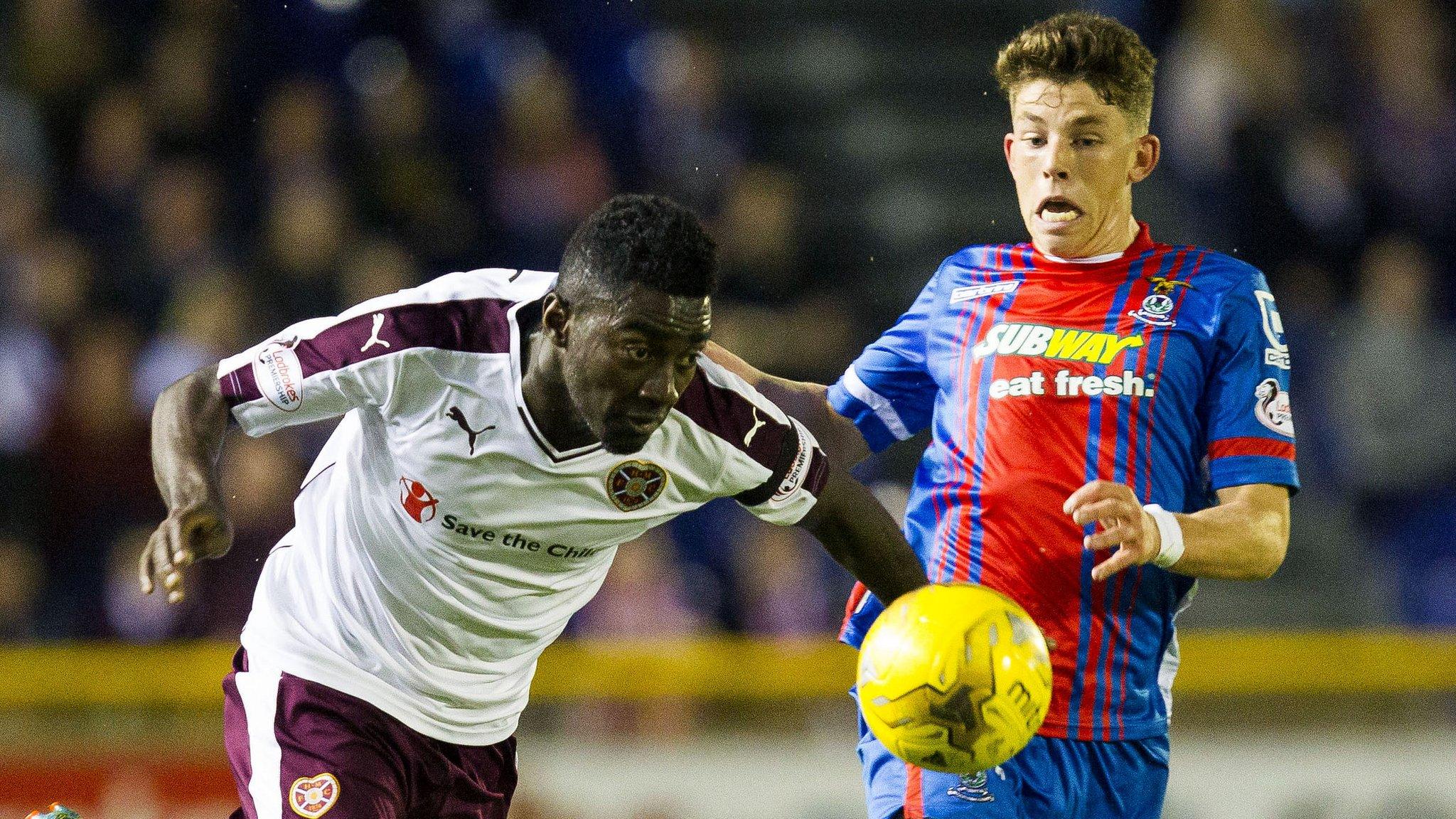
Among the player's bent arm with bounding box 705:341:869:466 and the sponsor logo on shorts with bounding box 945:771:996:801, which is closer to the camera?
the sponsor logo on shorts with bounding box 945:771:996:801

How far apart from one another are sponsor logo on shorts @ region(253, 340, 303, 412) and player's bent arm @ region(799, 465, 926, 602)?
41.9 inches

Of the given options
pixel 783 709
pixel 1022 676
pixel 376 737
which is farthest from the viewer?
pixel 783 709

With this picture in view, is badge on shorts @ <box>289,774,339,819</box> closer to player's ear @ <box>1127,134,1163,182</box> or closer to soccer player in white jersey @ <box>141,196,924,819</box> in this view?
soccer player in white jersey @ <box>141,196,924,819</box>

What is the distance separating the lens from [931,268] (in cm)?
955

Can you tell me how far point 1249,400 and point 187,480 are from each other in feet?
6.96

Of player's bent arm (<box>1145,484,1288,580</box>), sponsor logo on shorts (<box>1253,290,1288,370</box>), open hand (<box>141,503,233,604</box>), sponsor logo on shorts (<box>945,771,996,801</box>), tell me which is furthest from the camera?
sponsor logo on shorts (<box>1253,290,1288,370</box>)

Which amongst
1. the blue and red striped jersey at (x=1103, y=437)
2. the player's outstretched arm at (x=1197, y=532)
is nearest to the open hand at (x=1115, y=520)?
the player's outstretched arm at (x=1197, y=532)

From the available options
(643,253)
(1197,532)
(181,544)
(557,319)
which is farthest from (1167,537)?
(181,544)

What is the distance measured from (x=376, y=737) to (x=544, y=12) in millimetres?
5895

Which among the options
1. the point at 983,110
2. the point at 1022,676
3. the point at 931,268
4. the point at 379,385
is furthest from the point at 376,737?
A: the point at 983,110

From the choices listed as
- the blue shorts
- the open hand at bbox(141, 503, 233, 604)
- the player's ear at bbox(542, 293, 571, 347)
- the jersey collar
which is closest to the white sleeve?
the player's ear at bbox(542, 293, 571, 347)

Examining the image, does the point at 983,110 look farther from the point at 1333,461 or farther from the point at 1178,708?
the point at 1178,708

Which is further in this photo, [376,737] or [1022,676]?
[376,737]

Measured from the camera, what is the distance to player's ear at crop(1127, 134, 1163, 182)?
4.02 meters
